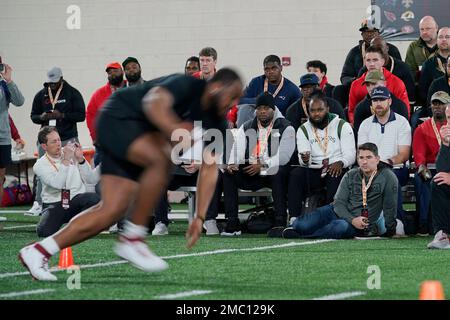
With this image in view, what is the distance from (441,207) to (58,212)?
401 cm

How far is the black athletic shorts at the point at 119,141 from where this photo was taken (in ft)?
19.7

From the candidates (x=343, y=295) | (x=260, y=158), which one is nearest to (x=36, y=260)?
(x=343, y=295)

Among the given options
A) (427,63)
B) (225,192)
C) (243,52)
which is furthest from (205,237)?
(243,52)

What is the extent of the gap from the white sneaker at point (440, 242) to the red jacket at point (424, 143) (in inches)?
68.5

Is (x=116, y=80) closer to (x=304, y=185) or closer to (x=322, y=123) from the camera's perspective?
(x=322, y=123)

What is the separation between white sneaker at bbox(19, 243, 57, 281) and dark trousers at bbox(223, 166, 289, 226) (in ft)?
15.3

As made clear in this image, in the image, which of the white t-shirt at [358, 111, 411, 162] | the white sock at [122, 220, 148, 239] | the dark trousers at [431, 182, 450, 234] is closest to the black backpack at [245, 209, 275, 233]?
the white t-shirt at [358, 111, 411, 162]

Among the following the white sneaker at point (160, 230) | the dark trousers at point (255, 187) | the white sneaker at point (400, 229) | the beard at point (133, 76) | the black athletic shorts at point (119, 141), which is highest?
the beard at point (133, 76)

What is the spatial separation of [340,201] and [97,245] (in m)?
2.51

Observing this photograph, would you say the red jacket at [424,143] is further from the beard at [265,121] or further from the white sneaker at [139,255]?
the white sneaker at [139,255]

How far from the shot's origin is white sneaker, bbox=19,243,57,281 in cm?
620

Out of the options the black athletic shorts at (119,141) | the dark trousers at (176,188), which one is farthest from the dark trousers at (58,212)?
the black athletic shorts at (119,141)

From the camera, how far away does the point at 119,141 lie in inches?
237

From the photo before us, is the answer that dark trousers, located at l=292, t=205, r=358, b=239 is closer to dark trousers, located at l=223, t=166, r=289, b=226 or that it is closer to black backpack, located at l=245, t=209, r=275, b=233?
dark trousers, located at l=223, t=166, r=289, b=226
